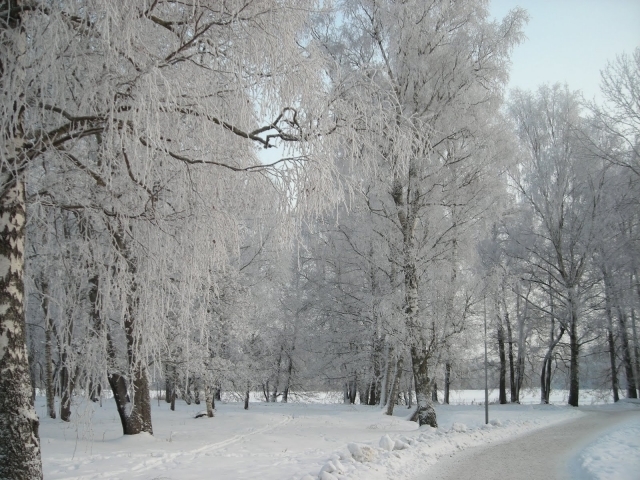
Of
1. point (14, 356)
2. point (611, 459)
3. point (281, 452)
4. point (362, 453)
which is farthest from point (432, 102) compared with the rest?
point (14, 356)

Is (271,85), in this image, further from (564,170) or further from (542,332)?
(542,332)

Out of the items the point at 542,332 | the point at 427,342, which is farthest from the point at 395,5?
the point at 542,332

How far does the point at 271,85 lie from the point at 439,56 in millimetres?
8629

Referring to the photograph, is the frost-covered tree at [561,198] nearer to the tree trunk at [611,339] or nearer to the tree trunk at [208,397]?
the tree trunk at [611,339]

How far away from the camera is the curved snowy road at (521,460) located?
5.98 m

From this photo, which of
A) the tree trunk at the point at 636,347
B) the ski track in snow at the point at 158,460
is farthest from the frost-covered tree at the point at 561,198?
the ski track in snow at the point at 158,460

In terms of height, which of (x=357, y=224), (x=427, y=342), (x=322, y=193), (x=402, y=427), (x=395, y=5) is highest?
(x=395, y=5)

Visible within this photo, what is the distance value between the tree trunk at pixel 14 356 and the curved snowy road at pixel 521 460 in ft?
14.9

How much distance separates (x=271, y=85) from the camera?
149 inches

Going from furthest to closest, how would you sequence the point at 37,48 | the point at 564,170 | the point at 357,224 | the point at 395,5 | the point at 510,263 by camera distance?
the point at 510,263 < the point at 564,170 < the point at 357,224 < the point at 395,5 < the point at 37,48

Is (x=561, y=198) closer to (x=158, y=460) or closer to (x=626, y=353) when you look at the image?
(x=626, y=353)

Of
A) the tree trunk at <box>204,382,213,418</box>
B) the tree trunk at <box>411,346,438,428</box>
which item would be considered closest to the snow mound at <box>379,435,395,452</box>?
the tree trunk at <box>411,346,438,428</box>

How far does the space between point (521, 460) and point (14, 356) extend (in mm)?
6967

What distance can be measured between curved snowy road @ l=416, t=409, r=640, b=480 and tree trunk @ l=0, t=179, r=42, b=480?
4.53m
